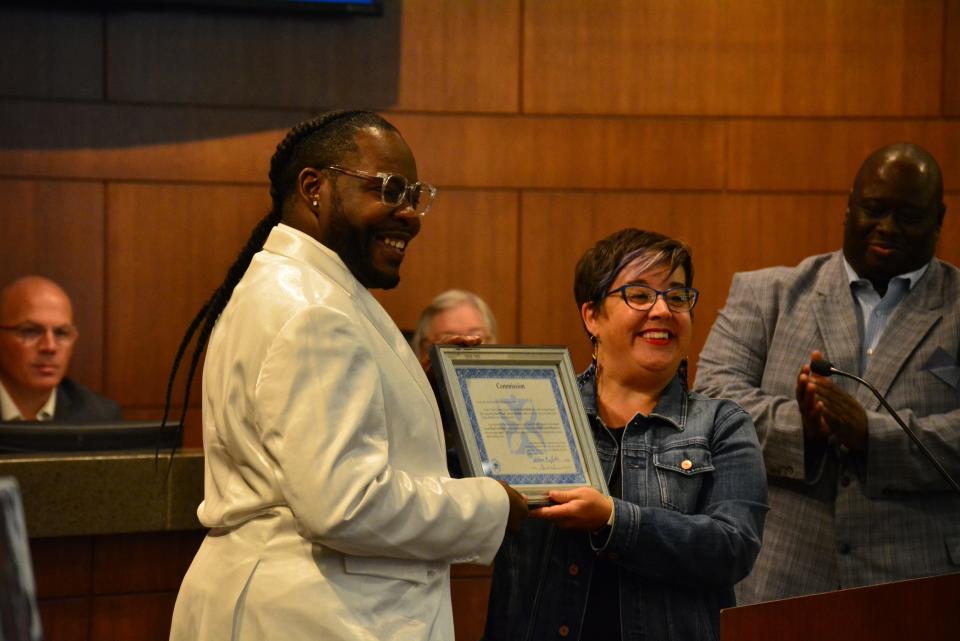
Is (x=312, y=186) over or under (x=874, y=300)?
over

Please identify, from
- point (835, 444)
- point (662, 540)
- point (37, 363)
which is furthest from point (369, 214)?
point (37, 363)

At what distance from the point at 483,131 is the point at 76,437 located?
2.50 m

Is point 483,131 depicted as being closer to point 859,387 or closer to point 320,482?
point 859,387

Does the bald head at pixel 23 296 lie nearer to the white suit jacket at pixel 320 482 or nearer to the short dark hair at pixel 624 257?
the short dark hair at pixel 624 257

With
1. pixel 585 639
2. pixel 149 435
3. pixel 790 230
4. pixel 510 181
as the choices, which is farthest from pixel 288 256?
pixel 790 230

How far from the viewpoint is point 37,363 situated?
388 centimetres

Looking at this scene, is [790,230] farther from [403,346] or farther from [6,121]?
[403,346]

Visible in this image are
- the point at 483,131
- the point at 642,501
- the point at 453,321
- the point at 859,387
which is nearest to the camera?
the point at 642,501

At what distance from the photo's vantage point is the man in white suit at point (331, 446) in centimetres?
136

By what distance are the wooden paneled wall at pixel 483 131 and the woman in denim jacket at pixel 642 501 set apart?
253cm

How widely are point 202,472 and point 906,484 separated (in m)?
1.42

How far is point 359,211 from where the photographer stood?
5.05 feet

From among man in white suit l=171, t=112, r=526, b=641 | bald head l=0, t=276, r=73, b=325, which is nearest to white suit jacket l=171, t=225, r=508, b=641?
man in white suit l=171, t=112, r=526, b=641

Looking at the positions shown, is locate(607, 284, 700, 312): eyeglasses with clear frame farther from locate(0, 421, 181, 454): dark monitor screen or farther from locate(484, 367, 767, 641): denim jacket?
locate(0, 421, 181, 454): dark monitor screen
